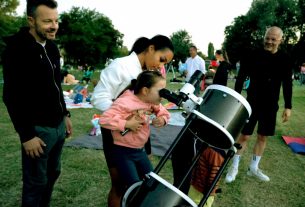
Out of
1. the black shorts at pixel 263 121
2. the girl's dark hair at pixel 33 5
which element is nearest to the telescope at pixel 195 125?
the girl's dark hair at pixel 33 5

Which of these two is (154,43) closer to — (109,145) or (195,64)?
(109,145)

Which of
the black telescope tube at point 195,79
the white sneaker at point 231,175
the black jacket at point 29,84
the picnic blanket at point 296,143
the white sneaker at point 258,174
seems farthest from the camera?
the picnic blanket at point 296,143

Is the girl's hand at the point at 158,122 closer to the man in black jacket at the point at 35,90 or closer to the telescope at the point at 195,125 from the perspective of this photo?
the telescope at the point at 195,125

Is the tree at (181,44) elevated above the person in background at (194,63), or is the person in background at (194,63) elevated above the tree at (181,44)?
the person in background at (194,63)

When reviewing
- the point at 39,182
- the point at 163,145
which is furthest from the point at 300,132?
the point at 39,182

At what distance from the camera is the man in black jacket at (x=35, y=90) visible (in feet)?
7.33

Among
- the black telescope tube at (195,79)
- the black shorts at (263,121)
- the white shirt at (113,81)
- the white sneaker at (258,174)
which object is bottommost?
the white sneaker at (258,174)

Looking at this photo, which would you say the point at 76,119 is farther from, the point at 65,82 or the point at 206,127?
the point at 65,82

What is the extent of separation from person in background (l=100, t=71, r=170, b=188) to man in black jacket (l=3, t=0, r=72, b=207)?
526 mm

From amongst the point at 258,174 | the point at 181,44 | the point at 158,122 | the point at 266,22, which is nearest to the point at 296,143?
the point at 258,174

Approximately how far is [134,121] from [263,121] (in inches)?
110

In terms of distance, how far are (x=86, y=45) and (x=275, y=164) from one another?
183 ft

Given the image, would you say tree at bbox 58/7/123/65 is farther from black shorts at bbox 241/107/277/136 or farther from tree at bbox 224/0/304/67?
black shorts at bbox 241/107/277/136

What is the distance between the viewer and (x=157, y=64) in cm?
270
